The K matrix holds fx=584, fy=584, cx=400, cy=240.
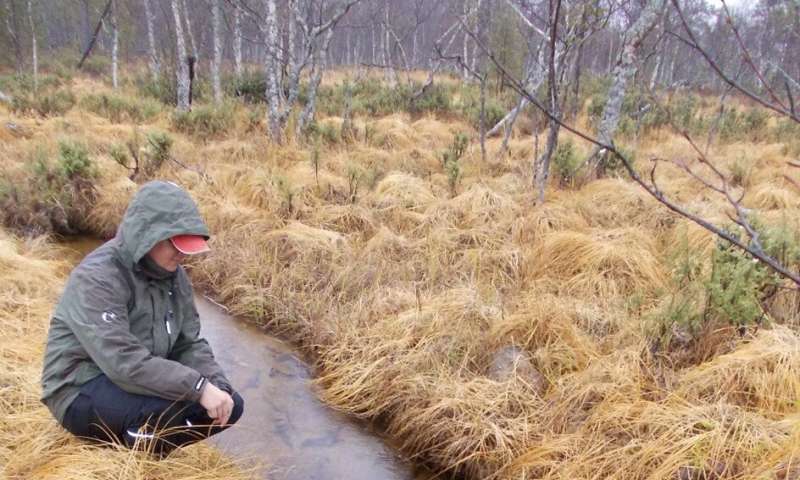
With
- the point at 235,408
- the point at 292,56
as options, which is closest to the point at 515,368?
the point at 235,408

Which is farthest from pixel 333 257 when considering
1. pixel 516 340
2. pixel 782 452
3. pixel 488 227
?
pixel 782 452

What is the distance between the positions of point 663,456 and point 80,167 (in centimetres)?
606

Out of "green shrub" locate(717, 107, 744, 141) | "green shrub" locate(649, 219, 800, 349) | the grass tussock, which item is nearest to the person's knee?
the grass tussock

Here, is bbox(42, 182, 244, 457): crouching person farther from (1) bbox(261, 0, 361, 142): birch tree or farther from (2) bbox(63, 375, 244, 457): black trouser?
(1) bbox(261, 0, 361, 142): birch tree

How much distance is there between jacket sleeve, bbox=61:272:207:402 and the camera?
2.20m

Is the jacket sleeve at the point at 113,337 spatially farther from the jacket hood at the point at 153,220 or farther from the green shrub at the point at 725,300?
the green shrub at the point at 725,300

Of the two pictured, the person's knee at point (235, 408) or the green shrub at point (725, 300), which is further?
the green shrub at point (725, 300)

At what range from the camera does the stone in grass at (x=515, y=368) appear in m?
3.49

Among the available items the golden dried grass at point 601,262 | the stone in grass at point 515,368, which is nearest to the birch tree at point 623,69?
the golden dried grass at point 601,262

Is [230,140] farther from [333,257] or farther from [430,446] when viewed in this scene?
[430,446]

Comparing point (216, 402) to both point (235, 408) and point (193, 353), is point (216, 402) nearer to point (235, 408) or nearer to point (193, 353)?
point (235, 408)

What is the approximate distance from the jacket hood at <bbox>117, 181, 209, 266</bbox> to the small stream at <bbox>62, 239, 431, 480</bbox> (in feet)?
4.66

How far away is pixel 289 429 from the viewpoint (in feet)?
11.4

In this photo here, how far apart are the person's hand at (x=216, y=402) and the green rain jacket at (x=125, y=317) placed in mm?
35
